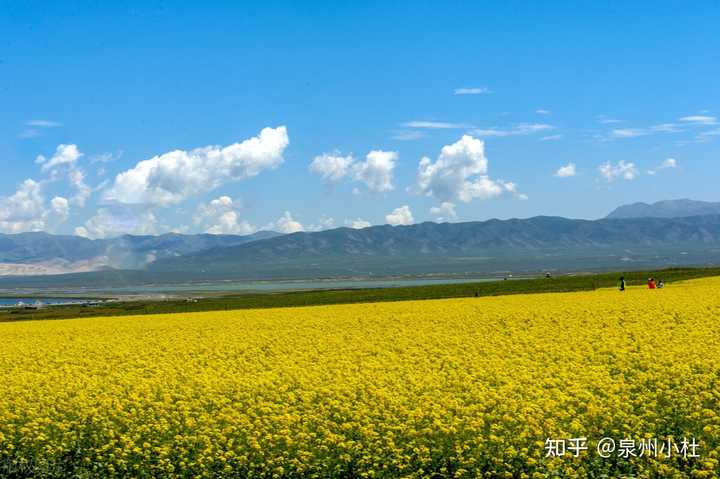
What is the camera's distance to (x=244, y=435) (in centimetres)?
1795

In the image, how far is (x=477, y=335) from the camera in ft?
106

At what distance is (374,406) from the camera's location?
1919cm

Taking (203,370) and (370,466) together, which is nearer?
(370,466)

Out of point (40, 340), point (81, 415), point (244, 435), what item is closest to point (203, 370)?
point (81, 415)

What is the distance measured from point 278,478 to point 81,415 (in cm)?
751

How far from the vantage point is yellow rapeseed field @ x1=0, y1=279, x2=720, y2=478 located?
1608 cm

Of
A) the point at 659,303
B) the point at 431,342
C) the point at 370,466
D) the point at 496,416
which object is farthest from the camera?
the point at 659,303

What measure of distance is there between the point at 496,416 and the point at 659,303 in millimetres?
28439

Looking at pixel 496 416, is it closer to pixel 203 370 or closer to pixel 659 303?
pixel 203 370

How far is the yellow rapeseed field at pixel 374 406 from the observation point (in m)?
16.1

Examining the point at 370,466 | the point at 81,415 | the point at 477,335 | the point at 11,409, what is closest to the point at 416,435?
the point at 370,466

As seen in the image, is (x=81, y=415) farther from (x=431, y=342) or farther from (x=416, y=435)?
(x=431, y=342)

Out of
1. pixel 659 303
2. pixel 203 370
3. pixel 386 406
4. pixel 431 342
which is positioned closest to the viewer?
pixel 386 406

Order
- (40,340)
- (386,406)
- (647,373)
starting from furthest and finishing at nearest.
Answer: (40,340), (647,373), (386,406)
